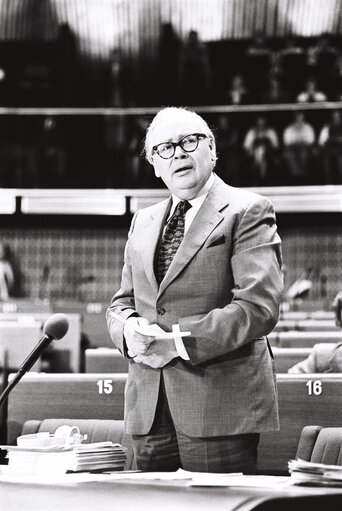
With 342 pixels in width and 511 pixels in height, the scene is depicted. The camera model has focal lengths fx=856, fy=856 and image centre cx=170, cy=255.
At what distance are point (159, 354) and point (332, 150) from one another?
11361 millimetres

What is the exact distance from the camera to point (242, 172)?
13.3m

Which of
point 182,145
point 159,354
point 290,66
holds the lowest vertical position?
point 159,354

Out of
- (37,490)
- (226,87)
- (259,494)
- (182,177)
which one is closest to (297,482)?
(259,494)

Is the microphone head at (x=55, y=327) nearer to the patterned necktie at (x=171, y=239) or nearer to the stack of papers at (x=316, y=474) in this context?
the patterned necktie at (x=171, y=239)

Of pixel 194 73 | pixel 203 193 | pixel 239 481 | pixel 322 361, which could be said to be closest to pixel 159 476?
pixel 239 481

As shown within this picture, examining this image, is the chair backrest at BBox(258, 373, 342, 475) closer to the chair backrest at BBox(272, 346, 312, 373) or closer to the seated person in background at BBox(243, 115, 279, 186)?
the chair backrest at BBox(272, 346, 312, 373)

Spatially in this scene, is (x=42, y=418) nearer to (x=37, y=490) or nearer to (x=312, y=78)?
(x=37, y=490)

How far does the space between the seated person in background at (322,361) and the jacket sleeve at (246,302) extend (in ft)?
5.69

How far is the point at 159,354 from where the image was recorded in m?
2.07

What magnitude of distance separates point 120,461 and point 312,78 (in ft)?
40.6

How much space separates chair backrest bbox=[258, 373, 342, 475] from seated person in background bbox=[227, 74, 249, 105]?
10937 mm

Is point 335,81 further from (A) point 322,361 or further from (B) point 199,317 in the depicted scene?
(B) point 199,317

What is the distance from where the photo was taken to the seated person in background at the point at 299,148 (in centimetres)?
1298

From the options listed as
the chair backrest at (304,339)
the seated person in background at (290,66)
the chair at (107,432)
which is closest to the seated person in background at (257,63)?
the seated person in background at (290,66)
